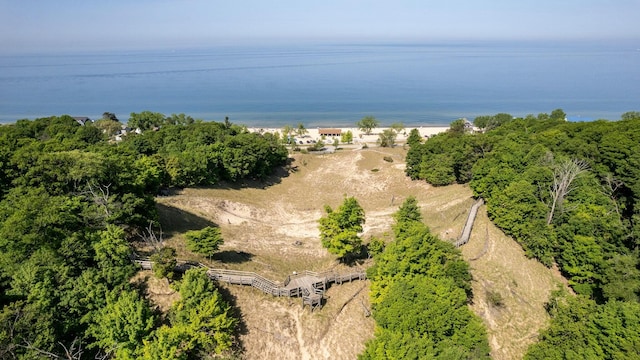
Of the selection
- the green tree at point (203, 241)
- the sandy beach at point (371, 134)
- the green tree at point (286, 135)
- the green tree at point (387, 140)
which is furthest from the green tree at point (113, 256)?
the sandy beach at point (371, 134)

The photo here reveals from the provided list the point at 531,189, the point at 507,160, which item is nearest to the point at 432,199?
the point at 507,160

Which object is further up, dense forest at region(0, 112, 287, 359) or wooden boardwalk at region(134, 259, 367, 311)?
dense forest at region(0, 112, 287, 359)

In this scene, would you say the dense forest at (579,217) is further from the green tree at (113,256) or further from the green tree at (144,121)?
the green tree at (144,121)

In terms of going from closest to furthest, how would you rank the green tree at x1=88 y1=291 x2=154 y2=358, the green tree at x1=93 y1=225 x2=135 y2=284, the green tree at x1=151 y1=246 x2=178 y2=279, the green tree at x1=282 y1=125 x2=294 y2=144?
the green tree at x1=88 y1=291 x2=154 y2=358 → the green tree at x1=93 y1=225 x2=135 y2=284 → the green tree at x1=151 y1=246 x2=178 y2=279 → the green tree at x1=282 y1=125 x2=294 y2=144

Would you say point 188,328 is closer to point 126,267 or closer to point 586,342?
point 126,267

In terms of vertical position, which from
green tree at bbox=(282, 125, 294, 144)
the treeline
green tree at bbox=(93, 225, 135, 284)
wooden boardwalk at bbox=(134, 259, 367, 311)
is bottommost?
green tree at bbox=(282, 125, 294, 144)

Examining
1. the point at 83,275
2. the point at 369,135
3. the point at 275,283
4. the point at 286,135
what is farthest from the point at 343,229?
the point at 369,135

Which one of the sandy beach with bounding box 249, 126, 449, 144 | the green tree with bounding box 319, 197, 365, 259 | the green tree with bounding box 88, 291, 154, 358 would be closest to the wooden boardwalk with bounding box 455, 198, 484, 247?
the green tree with bounding box 319, 197, 365, 259

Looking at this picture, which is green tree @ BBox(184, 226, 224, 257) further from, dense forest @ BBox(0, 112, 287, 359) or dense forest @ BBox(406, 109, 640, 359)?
dense forest @ BBox(406, 109, 640, 359)
